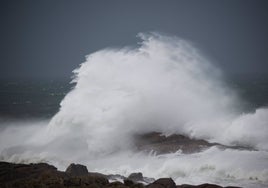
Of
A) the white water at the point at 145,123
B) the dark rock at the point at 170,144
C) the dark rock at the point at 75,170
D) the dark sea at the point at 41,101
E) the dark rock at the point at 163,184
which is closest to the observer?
the dark rock at the point at 163,184

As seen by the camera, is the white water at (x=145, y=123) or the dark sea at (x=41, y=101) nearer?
the white water at (x=145, y=123)

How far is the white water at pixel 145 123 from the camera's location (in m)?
17.1

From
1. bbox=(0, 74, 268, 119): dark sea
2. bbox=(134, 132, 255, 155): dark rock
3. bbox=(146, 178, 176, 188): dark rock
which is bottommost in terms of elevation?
bbox=(146, 178, 176, 188): dark rock

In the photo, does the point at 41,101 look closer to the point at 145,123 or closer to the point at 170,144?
the point at 145,123

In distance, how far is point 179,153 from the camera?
19125 mm

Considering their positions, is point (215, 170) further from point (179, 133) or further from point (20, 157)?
point (20, 157)

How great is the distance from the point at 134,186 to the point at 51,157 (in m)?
11.5

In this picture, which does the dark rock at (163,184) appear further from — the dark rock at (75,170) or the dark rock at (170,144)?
the dark rock at (170,144)

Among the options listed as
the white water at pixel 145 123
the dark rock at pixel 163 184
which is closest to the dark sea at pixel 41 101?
A: the white water at pixel 145 123

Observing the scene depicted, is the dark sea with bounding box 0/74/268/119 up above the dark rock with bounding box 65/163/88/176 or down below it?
above

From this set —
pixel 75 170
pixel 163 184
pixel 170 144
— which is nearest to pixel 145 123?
pixel 170 144

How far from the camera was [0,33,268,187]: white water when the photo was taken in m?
17.1

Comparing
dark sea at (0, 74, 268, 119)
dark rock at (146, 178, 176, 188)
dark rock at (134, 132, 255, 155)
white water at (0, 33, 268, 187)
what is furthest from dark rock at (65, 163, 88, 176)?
dark sea at (0, 74, 268, 119)

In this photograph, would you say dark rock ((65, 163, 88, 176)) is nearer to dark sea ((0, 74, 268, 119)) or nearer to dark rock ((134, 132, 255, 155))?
dark rock ((134, 132, 255, 155))
